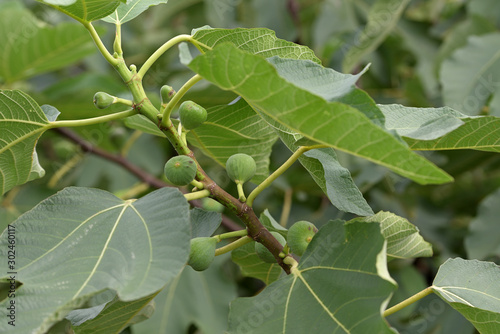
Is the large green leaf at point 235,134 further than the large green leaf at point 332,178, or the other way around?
the large green leaf at point 235,134

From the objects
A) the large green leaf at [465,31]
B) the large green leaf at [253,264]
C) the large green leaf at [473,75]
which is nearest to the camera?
the large green leaf at [253,264]

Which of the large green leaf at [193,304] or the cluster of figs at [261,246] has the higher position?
the cluster of figs at [261,246]

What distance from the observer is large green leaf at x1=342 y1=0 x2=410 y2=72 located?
1568 mm

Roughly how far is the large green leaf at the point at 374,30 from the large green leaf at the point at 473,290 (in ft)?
3.02

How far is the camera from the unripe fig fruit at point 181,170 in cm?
67

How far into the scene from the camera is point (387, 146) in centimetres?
51

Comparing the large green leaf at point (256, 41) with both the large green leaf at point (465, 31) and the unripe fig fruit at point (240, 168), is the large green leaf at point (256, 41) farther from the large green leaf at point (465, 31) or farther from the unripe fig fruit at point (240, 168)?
the large green leaf at point (465, 31)

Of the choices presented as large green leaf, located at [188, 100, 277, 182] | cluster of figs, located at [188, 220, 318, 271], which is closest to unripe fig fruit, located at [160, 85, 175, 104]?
large green leaf, located at [188, 100, 277, 182]

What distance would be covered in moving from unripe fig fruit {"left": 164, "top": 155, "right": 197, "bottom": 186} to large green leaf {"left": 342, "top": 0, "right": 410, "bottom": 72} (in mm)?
1004

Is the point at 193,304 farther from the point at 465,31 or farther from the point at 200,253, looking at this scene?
the point at 465,31

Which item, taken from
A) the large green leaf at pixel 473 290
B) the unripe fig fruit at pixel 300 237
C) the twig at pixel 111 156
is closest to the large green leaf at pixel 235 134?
the unripe fig fruit at pixel 300 237

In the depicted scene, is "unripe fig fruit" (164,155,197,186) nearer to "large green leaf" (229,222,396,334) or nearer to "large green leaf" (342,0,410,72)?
"large green leaf" (229,222,396,334)

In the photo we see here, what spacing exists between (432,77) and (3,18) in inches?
58.0

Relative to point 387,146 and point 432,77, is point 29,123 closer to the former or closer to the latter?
point 387,146
